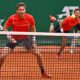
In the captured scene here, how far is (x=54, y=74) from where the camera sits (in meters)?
9.87

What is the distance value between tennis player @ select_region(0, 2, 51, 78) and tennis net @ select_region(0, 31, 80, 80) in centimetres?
3

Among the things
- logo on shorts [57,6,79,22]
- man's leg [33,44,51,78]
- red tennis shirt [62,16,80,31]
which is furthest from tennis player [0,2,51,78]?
logo on shorts [57,6,79,22]

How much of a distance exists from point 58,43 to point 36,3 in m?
1.60

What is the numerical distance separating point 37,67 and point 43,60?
0.77 metres

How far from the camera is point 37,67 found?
10.8 meters

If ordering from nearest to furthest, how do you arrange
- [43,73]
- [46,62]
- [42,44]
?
1. [43,73]
2. [46,62]
3. [42,44]

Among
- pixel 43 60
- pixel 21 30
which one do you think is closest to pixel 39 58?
pixel 21 30

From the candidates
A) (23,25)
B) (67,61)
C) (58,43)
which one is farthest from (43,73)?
(58,43)

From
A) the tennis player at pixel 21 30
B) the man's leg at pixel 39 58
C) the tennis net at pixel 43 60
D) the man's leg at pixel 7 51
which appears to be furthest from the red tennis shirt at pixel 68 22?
the man's leg at pixel 7 51

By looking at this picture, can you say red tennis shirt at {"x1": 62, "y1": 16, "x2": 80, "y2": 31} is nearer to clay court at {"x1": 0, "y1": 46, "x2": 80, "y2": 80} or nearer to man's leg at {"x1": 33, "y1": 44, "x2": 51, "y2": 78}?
clay court at {"x1": 0, "y1": 46, "x2": 80, "y2": 80}

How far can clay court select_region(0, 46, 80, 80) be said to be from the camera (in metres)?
9.61

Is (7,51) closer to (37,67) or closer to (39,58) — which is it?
(39,58)

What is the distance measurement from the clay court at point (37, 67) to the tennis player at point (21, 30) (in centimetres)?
37

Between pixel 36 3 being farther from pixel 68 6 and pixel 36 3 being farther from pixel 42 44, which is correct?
pixel 42 44
